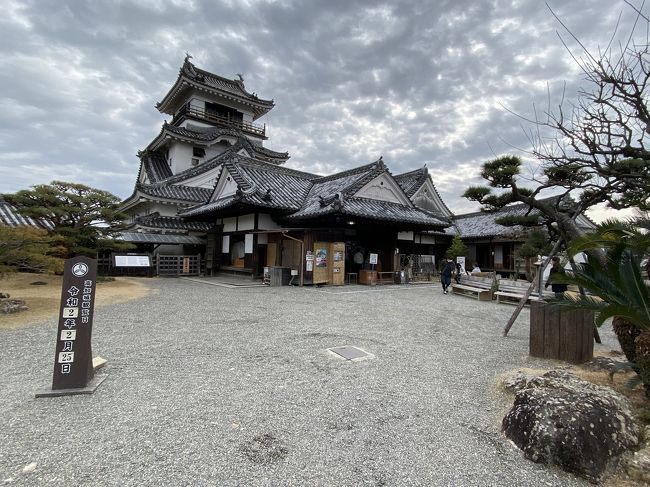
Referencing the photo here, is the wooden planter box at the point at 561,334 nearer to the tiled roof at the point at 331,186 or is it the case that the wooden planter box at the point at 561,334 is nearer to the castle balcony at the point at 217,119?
the tiled roof at the point at 331,186

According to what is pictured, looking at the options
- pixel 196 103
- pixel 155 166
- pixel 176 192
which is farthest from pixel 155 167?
pixel 176 192

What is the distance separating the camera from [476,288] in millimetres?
13484

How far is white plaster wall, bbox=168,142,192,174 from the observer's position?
25.6m

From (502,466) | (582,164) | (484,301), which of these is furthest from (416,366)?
(484,301)

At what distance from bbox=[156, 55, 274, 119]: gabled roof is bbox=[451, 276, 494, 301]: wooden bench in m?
23.3

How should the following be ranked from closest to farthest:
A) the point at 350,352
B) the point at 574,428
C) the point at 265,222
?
the point at 574,428, the point at 350,352, the point at 265,222

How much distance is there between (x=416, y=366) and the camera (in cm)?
510

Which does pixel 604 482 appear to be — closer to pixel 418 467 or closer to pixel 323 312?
pixel 418 467

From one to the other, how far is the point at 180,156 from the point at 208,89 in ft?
19.6

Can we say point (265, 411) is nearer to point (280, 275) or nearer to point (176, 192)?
point (280, 275)

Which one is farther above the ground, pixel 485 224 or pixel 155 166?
pixel 155 166

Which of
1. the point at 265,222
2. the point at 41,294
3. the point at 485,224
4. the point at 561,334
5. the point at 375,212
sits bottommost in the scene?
the point at 41,294

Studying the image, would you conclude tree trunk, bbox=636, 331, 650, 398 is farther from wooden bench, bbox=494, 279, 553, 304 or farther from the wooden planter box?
wooden bench, bbox=494, 279, 553, 304

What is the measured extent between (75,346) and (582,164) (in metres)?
7.56
